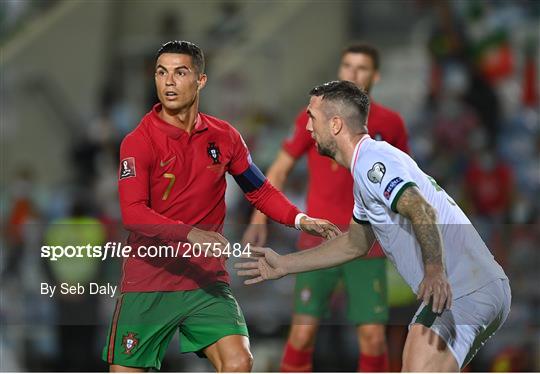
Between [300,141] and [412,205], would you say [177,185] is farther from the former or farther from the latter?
[300,141]

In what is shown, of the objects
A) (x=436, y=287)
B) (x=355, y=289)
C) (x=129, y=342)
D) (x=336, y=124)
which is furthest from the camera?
(x=355, y=289)

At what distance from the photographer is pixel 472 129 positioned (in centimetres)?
1173

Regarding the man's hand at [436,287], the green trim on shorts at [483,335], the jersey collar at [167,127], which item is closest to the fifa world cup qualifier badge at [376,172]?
the man's hand at [436,287]

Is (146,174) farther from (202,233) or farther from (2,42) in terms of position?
(2,42)

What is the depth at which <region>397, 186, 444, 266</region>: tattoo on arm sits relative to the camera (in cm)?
→ 499

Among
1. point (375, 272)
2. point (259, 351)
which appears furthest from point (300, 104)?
point (375, 272)

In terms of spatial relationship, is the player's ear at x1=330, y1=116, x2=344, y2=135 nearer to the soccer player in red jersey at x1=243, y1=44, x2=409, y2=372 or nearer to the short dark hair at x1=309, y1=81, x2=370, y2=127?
the short dark hair at x1=309, y1=81, x2=370, y2=127

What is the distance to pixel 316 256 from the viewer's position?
18.7ft

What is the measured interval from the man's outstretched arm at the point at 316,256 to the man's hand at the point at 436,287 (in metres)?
0.64

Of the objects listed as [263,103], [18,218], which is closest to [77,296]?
[18,218]

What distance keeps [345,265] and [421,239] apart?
6.20 feet

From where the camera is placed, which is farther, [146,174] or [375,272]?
[375,272]

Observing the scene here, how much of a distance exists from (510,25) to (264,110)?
269 centimetres

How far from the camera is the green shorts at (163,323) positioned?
5598 mm
